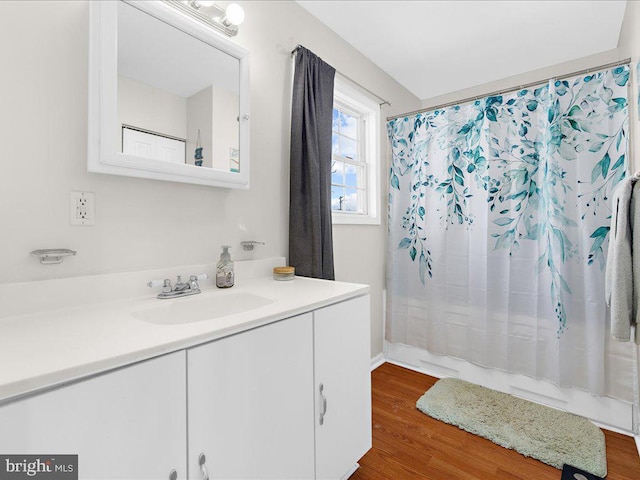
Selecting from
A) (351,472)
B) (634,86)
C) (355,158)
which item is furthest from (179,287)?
(634,86)

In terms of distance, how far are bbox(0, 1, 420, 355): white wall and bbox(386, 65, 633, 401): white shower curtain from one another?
→ 1.22 metres

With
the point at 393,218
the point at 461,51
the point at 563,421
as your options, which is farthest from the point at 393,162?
the point at 563,421

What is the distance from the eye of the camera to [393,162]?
2.65 m

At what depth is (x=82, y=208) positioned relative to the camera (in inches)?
42.2

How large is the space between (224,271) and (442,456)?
1.43 m

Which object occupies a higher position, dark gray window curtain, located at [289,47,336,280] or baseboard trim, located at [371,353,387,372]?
dark gray window curtain, located at [289,47,336,280]

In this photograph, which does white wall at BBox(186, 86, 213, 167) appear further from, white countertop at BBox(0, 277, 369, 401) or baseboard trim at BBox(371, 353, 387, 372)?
baseboard trim at BBox(371, 353, 387, 372)

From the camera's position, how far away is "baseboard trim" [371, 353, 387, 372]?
99.9 inches

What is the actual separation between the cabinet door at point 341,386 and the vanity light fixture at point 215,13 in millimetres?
1342

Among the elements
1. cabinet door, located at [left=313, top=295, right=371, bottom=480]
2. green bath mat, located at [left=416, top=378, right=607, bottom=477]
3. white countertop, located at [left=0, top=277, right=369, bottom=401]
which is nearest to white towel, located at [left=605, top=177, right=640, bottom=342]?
green bath mat, located at [left=416, top=378, right=607, bottom=477]

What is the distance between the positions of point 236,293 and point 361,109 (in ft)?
6.40

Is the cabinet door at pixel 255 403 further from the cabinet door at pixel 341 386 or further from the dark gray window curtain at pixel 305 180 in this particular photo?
the dark gray window curtain at pixel 305 180

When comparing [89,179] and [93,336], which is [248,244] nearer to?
[89,179]

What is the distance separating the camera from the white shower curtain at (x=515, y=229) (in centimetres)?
178
